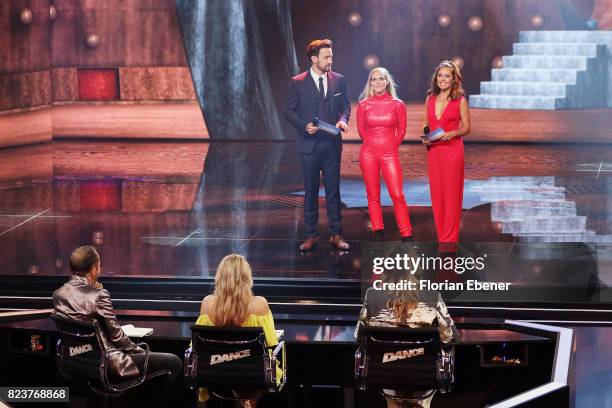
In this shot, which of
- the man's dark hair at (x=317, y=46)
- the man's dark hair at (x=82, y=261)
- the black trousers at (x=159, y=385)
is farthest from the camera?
the man's dark hair at (x=317, y=46)

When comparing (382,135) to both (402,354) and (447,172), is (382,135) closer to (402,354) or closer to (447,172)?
(447,172)

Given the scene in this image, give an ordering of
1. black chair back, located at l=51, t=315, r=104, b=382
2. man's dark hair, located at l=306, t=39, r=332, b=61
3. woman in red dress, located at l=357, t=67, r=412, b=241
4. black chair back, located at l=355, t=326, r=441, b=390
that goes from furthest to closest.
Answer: man's dark hair, located at l=306, t=39, r=332, b=61
woman in red dress, located at l=357, t=67, r=412, b=241
black chair back, located at l=51, t=315, r=104, b=382
black chair back, located at l=355, t=326, r=441, b=390

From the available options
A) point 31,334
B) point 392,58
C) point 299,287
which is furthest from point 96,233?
point 392,58

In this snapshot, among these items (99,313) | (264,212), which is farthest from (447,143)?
(99,313)

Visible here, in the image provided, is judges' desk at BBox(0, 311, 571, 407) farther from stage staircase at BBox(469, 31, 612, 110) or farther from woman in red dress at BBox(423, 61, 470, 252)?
stage staircase at BBox(469, 31, 612, 110)

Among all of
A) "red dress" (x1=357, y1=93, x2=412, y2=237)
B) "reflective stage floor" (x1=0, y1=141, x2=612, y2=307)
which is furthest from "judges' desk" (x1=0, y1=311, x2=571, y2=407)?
"red dress" (x1=357, y1=93, x2=412, y2=237)

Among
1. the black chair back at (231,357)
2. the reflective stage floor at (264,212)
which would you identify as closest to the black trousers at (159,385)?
the black chair back at (231,357)

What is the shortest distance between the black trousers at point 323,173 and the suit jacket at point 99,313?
2.75 meters

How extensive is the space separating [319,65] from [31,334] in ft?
9.20

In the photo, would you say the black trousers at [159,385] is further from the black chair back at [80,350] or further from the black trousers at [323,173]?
the black trousers at [323,173]

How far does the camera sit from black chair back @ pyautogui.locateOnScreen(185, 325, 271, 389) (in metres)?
5.02

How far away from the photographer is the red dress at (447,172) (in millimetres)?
7348

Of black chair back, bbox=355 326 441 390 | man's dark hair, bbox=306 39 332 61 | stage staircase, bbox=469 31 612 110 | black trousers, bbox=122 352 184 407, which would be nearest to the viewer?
black chair back, bbox=355 326 441 390

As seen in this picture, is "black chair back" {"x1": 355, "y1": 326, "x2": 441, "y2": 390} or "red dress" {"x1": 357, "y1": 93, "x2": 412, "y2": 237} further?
"red dress" {"x1": 357, "y1": 93, "x2": 412, "y2": 237}
